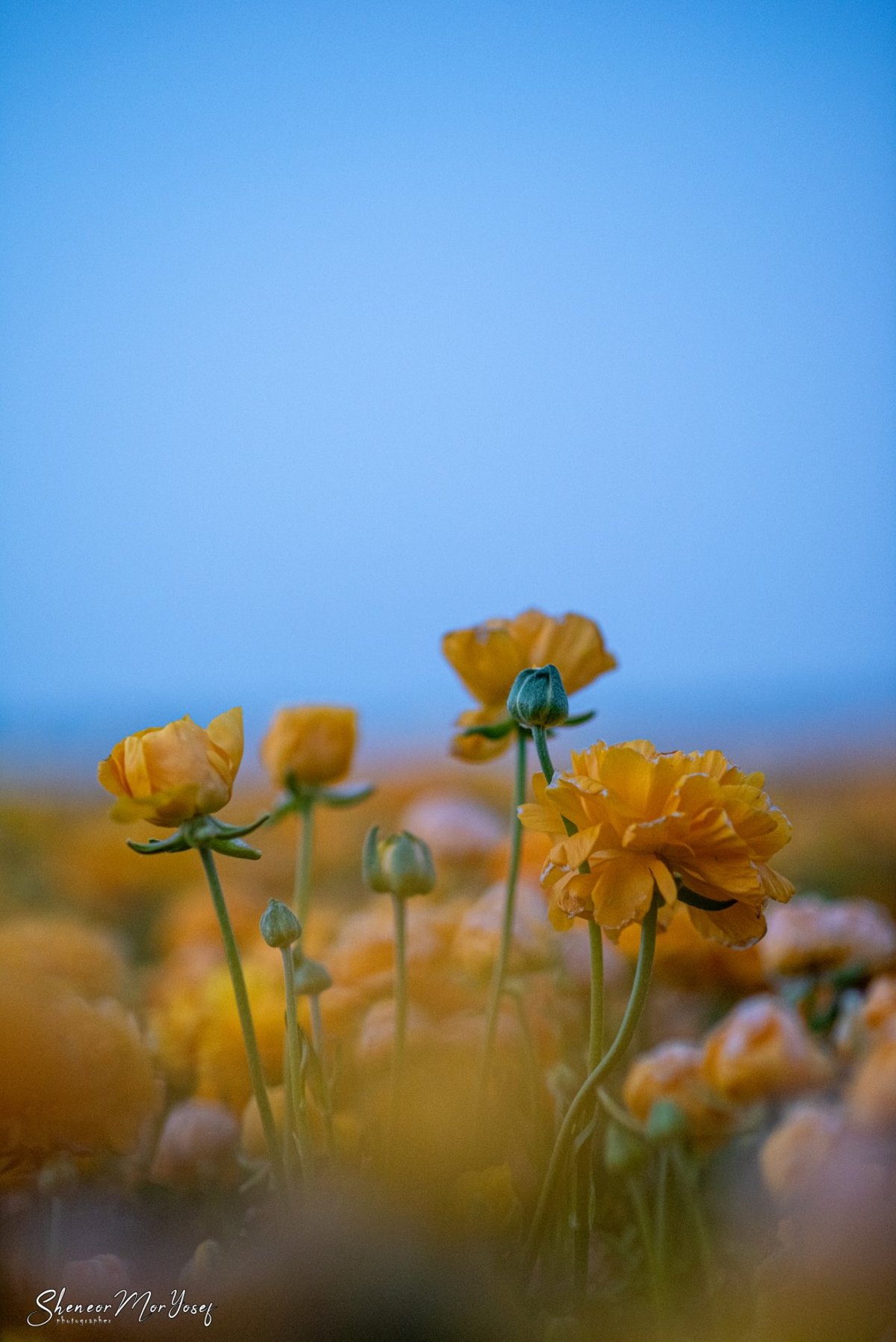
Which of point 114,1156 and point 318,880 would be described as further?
point 318,880

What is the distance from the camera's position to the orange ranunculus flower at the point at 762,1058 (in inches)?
14.8

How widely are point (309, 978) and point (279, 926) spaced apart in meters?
0.04

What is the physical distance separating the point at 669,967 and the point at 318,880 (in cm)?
26

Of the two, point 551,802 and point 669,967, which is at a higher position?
point 551,802

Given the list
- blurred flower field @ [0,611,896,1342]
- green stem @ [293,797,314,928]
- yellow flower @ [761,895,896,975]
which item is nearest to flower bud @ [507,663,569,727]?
blurred flower field @ [0,611,896,1342]

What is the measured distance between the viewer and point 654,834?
253 millimetres

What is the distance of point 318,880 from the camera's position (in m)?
0.69

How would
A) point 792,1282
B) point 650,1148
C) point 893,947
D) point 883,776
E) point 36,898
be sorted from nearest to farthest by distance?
point 792,1282, point 650,1148, point 893,947, point 36,898, point 883,776

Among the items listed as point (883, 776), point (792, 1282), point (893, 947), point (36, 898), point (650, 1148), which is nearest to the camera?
point (792, 1282)

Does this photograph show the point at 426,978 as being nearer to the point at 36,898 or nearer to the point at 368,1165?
the point at 368,1165

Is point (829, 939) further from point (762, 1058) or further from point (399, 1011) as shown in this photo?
point (399, 1011)

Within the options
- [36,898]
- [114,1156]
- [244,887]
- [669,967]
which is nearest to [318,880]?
[244,887]

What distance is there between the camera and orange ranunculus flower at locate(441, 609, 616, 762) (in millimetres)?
361

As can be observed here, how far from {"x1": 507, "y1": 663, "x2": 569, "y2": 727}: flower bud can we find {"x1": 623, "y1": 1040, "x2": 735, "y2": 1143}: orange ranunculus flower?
143mm
